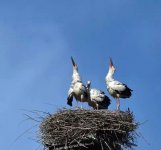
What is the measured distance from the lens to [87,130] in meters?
13.5

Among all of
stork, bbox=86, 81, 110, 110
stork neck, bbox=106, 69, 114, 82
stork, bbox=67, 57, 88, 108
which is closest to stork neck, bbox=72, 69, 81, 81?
stork, bbox=67, 57, 88, 108

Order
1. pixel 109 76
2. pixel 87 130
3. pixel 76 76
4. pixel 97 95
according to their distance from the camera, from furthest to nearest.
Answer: pixel 109 76
pixel 76 76
pixel 97 95
pixel 87 130

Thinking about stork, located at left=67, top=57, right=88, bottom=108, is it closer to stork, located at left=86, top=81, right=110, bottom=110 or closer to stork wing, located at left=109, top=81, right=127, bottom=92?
stork, located at left=86, top=81, right=110, bottom=110

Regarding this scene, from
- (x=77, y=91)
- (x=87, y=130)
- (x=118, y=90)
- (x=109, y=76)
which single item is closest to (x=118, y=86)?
(x=118, y=90)

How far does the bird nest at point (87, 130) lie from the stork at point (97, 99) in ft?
6.75

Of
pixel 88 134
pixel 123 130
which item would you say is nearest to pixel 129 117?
pixel 123 130

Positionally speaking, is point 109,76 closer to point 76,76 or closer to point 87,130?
point 76,76

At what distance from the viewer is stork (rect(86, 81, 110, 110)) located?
54.1ft

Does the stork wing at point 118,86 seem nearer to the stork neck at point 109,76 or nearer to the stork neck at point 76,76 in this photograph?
the stork neck at point 109,76

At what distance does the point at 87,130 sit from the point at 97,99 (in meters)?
3.08

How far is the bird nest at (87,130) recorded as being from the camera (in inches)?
521

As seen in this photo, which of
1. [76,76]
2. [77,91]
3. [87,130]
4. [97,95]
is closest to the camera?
[87,130]

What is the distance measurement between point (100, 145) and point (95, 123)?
745 millimetres

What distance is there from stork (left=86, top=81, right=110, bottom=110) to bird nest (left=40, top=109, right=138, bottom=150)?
81.0 inches
